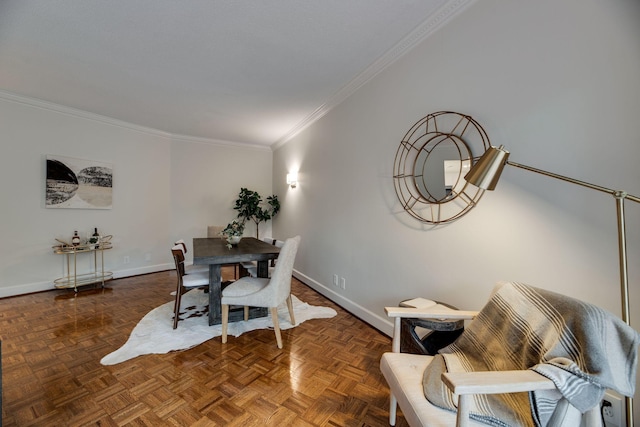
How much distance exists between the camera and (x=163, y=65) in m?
2.57

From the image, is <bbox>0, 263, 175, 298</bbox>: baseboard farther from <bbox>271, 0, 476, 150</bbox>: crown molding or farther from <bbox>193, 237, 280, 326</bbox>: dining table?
<bbox>271, 0, 476, 150</bbox>: crown molding

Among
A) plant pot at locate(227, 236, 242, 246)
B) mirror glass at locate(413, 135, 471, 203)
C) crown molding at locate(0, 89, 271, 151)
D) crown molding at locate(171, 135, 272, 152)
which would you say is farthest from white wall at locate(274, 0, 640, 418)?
crown molding at locate(0, 89, 271, 151)

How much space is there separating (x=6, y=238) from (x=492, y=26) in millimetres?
5633

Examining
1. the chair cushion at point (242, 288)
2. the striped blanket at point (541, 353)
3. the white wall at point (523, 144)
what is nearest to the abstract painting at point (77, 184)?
the chair cushion at point (242, 288)

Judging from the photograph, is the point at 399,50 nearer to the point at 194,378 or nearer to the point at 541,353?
the point at 541,353

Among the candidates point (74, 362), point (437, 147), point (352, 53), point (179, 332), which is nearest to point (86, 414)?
point (74, 362)

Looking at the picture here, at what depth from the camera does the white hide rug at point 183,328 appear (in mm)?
2119

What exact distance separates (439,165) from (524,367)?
1.31 m

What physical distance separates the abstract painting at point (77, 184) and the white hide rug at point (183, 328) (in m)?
2.29

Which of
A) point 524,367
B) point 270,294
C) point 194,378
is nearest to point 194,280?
point 270,294

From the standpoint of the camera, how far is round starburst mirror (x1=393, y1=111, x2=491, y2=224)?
1.71 meters

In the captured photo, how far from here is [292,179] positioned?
180 inches

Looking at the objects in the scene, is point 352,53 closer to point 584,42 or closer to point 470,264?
point 584,42

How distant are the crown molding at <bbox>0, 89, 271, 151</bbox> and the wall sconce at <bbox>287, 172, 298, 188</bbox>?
1478 mm
